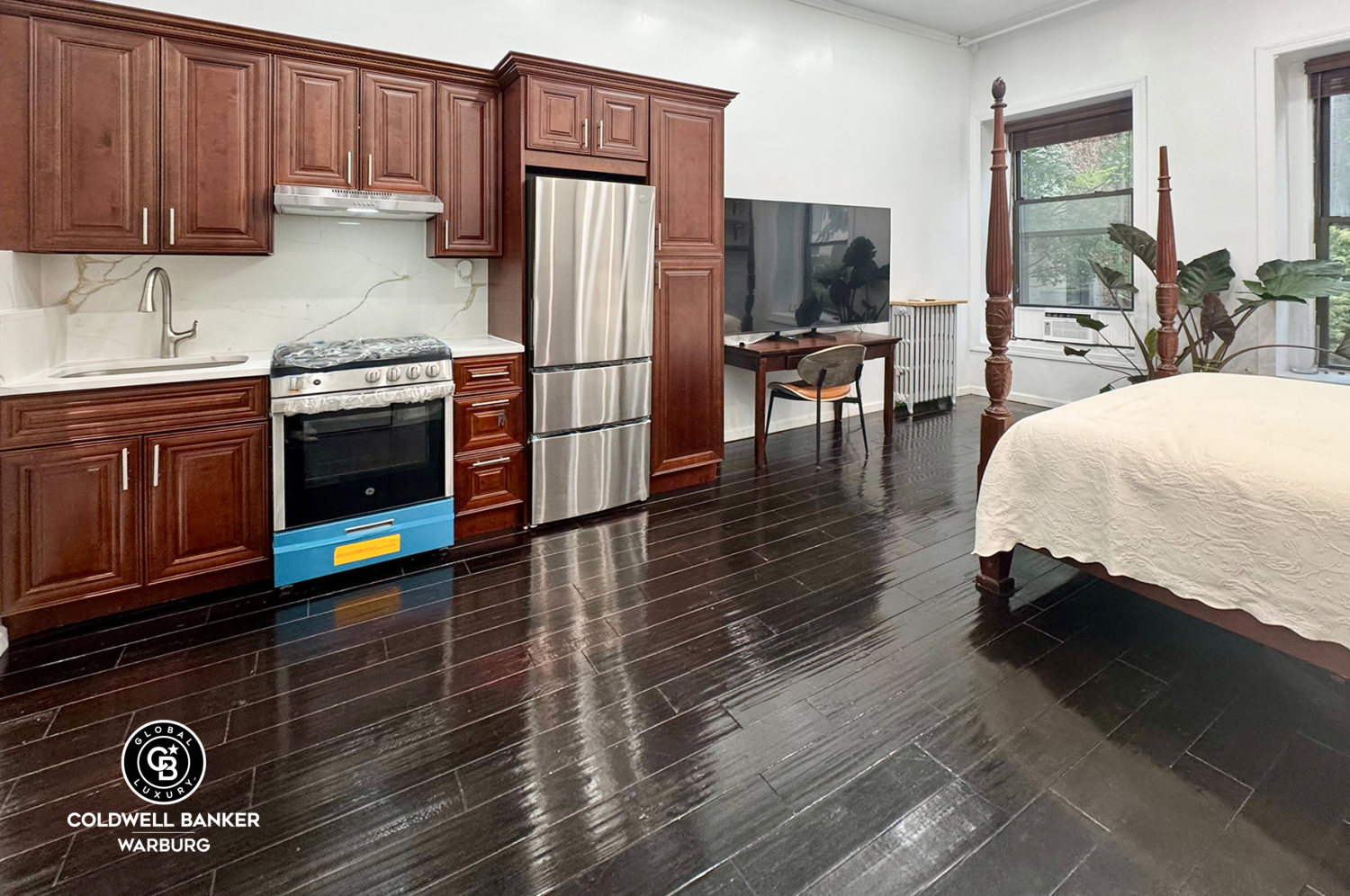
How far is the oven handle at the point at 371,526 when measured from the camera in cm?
292

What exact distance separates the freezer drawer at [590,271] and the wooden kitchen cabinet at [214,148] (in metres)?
1.16

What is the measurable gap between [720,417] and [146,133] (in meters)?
2.97

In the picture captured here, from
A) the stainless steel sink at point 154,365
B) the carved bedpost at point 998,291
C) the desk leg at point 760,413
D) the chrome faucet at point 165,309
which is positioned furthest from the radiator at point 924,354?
the chrome faucet at point 165,309

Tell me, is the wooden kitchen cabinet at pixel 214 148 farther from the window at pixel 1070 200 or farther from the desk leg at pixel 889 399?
the window at pixel 1070 200

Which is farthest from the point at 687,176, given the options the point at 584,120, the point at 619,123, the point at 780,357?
the point at 780,357

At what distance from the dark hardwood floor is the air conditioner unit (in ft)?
13.1

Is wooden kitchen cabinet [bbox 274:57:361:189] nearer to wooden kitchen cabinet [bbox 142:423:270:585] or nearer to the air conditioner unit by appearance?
wooden kitchen cabinet [bbox 142:423:270:585]

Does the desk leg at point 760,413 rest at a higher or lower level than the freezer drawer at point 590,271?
lower

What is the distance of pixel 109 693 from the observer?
2111 mm

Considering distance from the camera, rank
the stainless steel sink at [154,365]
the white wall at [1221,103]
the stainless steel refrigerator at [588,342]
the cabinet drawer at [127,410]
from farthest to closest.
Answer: the white wall at [1221,103] < the stainless steel refrigerator at [588,342] < the stainless steel sink at [154,365] < the cabinet drawer at [127,410]

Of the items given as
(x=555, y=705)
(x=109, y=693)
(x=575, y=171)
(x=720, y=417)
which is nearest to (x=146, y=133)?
(x=575, y=171)

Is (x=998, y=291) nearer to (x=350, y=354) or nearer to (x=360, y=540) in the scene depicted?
(x=350, y=354)

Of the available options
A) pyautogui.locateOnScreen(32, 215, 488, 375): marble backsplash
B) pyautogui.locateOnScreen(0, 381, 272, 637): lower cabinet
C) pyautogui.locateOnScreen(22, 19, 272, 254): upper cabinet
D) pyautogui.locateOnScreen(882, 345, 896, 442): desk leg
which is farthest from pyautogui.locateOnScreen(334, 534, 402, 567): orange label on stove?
pyautogui.locateOnScreen(882, 345, 896, 442): desk leg

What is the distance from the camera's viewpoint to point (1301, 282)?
4.29 m
